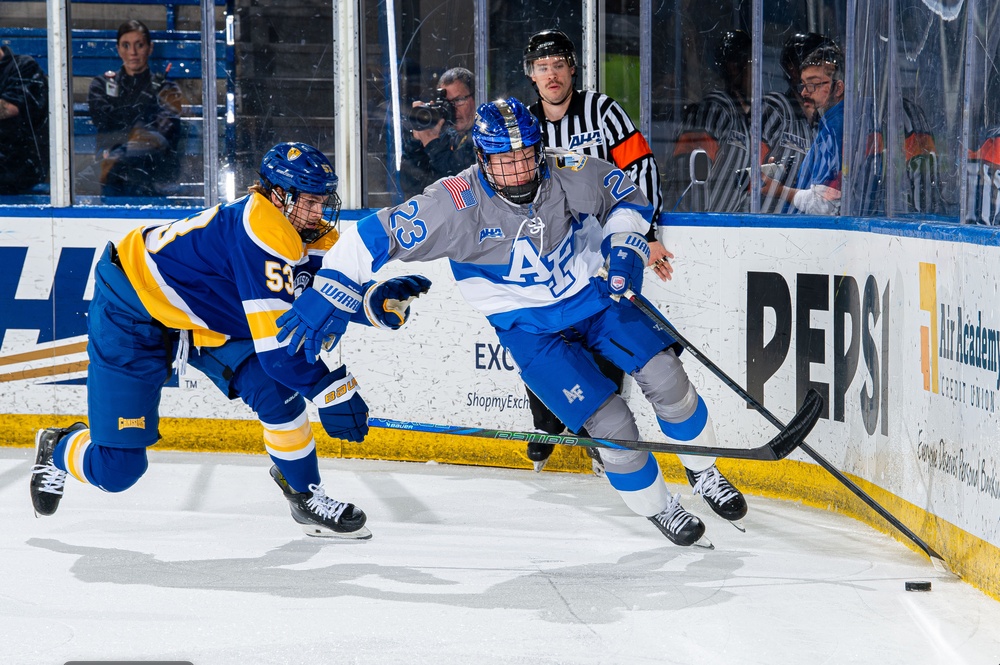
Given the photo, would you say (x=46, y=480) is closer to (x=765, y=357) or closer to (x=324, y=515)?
(x=324, y=515)

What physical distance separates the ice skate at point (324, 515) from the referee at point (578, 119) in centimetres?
130

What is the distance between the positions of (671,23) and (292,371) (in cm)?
218

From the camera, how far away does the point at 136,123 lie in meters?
4.93

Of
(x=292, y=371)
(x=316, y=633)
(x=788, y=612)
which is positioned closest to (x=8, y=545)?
(x=292, y=371)

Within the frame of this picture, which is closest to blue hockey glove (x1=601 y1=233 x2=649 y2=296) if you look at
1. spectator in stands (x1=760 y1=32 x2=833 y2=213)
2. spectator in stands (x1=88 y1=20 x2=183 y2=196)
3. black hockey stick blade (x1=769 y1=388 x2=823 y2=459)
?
black hockey stick blade (x1=769 y1=388 x2=823 y2=459)

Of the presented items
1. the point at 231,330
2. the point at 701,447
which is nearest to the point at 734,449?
the point at 701,447

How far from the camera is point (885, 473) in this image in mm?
3340

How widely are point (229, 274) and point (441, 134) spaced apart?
5.83ft

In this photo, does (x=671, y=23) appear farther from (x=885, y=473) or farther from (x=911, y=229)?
(x=885, y=473)

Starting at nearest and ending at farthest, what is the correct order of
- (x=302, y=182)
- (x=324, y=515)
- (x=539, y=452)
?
(x=302, y=182) → (x=324, y=515) → (x=539, y=452)

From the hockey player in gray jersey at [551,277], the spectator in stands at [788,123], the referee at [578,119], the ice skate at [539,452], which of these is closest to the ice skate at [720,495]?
the hockey player in gray jersey at [551,277]

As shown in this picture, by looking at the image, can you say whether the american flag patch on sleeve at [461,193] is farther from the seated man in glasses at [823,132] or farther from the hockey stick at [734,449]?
the seated man in glasses at [823,132]

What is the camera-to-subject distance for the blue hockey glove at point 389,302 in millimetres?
3090

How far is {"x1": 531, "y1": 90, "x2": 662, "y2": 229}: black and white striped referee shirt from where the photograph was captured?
376 centimetres
